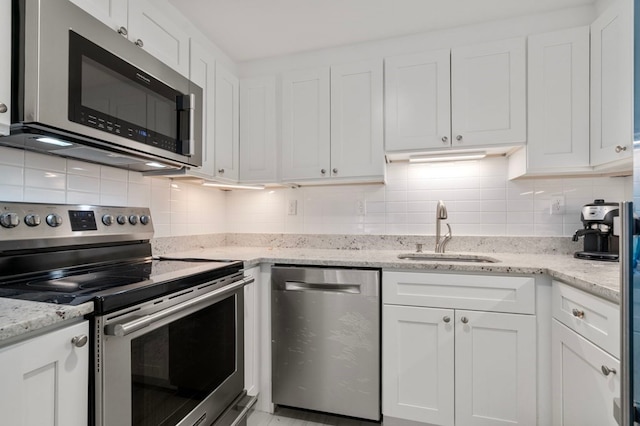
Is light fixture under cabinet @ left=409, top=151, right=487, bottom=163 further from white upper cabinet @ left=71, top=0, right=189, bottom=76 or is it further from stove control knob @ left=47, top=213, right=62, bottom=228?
stove control knob @ left=47, top=213, right=62, bottom=228

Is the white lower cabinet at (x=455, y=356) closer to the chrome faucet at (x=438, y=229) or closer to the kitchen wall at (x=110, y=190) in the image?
the chrome faucet at (x=438, y=229)

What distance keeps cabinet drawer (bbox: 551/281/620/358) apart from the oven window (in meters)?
1.53

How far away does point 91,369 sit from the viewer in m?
0.88

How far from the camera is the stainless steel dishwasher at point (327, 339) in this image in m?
1.69

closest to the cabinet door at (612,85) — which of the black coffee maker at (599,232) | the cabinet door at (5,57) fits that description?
the black coffee maker at (599,232)

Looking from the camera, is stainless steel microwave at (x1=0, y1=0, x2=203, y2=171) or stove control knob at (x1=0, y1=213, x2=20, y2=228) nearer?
stainless steel microwave at (x1=0, y1=0, x2=203, y2=171)

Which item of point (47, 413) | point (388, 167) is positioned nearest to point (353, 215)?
point (388, 167)

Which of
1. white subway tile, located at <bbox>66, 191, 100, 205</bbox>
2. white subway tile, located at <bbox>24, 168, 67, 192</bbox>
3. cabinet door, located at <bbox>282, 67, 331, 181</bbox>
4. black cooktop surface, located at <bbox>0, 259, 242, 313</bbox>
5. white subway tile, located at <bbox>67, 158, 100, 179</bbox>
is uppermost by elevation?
cabinet door, located at <bbox>282, 67, 331, 181</bbox>

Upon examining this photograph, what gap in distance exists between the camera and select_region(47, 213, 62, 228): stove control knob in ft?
4.23

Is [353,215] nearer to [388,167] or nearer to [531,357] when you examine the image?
[388,167]

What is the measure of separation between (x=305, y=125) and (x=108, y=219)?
1307mm

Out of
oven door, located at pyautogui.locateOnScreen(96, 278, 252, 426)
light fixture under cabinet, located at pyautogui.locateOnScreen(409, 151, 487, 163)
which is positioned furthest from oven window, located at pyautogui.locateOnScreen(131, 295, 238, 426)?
light fixture under cabinet, located at pyautogui.locateOnScreen(409, 151, 487, 163)

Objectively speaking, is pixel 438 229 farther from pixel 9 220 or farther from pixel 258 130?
pixel 9 220

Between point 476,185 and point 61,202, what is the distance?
2.38 m
